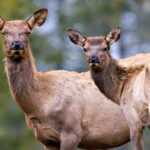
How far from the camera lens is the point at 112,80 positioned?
15.4 m

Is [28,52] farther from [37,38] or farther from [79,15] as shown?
[79,15]

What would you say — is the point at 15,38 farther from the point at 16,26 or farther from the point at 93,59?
the point at 93,59

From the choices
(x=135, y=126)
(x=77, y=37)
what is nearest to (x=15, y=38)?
(x=77, y=37)

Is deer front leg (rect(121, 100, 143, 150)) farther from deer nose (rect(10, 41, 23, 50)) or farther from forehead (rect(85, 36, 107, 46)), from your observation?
deer nose (rect(10, 41, 23, 50))

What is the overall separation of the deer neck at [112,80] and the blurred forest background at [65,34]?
14.4m

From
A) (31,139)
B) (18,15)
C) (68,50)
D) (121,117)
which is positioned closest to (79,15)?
(68,50)

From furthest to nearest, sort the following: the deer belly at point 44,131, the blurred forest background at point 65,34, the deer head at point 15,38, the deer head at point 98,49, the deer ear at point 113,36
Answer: the blurred forest background at point 65,34, the deer belly at point 44,131, the deer ear at point 113,36, the deer head at point 15,38, the deer head at point 98,49

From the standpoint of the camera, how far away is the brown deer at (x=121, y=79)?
14.5 metres

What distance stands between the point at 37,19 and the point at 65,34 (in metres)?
21.1

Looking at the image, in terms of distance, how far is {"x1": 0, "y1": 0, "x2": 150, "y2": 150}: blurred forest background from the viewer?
32.2 meters

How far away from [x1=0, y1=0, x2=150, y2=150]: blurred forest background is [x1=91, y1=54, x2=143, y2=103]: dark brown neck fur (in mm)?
14369

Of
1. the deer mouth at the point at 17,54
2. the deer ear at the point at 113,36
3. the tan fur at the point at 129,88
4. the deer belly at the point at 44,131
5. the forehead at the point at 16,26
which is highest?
the forehead at the point at 16,26

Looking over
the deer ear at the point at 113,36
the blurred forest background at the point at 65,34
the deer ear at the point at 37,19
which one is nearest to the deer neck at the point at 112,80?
the deer ear at the point at 113,36

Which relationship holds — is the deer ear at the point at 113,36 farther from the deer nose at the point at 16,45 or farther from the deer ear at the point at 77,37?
the deer nose at the point at 16,45
